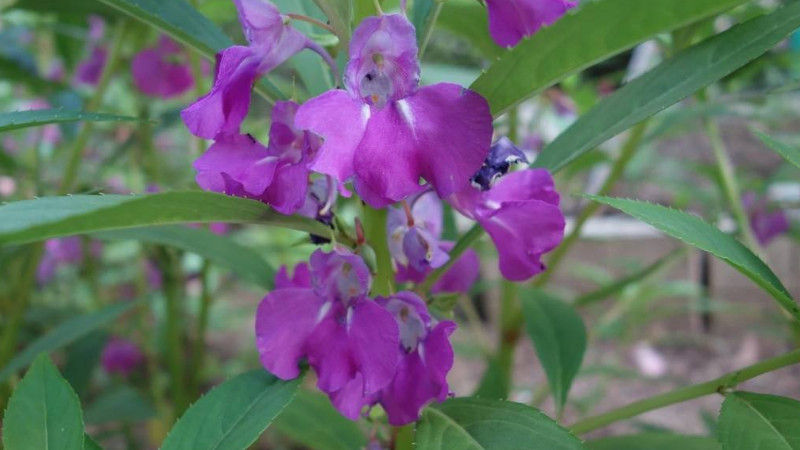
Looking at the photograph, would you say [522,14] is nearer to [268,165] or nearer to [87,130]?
[268,165]

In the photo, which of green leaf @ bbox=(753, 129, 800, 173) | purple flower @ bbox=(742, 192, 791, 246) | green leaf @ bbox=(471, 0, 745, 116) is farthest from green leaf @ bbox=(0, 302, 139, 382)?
purple flower @ bbox=(742, 192, 791, 246)

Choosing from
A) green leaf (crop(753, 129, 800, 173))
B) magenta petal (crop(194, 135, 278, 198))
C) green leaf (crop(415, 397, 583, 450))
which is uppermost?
green leaf (crop(753, 129, 800, 173))

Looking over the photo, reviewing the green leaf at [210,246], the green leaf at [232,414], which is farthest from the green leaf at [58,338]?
the green leaf at [232,414]

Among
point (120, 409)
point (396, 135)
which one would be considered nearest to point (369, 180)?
point (396, 135)

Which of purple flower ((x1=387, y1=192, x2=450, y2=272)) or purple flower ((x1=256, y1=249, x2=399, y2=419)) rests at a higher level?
purple flower ((x1=387, y1=192, x2=450, y2=272))

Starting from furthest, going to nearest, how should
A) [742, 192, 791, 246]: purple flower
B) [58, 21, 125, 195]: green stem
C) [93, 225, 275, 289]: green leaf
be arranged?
[742, 192, 791, 246]: purple flower < [58, 21, 125, 195]: green stem < [93, 225, 275, 289]: green leaf

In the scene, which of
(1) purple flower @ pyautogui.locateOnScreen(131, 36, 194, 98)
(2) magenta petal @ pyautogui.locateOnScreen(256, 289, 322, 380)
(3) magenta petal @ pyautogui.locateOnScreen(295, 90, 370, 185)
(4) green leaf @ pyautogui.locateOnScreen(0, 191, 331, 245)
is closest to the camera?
(4) green leaf @ pyautogui.locateOnScreen(0, 191, 331, 245)

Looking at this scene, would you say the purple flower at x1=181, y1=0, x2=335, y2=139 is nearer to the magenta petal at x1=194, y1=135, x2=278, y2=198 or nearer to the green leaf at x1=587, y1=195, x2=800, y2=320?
the magenta petal at x1=194, y1=135, x2=278, y2=198

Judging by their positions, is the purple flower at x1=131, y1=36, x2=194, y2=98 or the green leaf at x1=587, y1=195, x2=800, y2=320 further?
the purple flower at x1=131, y1=36, x2=194, y2=98
